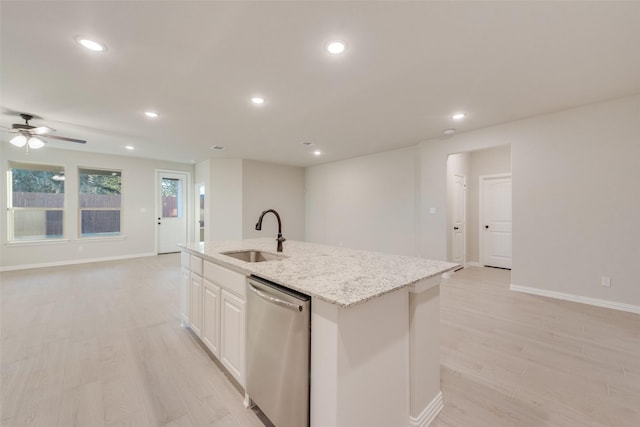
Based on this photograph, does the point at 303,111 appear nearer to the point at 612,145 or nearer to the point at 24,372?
the point at 24,372

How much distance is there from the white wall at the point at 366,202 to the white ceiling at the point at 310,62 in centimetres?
169

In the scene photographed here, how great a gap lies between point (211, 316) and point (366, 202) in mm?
4726

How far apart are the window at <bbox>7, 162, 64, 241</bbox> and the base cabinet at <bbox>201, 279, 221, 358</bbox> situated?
5.88 meters

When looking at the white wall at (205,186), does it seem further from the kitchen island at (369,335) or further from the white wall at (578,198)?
the white wall at (578,198)

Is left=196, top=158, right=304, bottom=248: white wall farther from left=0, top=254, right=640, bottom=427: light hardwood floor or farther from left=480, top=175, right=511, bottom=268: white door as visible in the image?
left=480, top=175, right=511, bottom=268: white door

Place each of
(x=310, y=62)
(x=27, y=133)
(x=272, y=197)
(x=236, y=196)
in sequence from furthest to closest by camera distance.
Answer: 1. (x=272, y=197)
2. (x=236, y=196)
3. (x=27, y=133)
4. (x=310, y=62)

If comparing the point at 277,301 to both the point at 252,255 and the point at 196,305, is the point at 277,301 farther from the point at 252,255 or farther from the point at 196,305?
the point at 196,305

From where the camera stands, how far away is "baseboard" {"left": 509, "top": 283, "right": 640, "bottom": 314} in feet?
10.2

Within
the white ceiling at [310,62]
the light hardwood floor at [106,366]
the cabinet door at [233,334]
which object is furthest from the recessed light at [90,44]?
the light hardwood floor at [106,366]

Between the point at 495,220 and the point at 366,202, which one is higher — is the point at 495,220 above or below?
A: below

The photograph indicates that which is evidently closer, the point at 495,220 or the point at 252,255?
the point at 252,255

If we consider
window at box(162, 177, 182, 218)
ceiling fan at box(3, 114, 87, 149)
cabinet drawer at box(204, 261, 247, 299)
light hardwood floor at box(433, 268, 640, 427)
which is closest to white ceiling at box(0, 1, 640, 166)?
ceiling fan at box(3, 114, 87, 149)

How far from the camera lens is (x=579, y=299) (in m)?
3.39

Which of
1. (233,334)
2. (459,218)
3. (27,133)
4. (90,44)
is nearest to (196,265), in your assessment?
(233,334)
